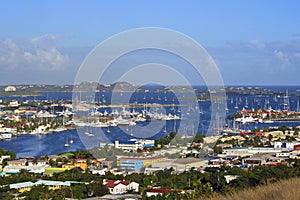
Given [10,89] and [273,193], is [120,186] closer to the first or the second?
[273,193]

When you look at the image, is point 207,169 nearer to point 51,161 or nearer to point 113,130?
point 51,161

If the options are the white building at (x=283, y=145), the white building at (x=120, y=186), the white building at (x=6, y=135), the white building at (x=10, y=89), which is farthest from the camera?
the white building at (x=10, y=89)

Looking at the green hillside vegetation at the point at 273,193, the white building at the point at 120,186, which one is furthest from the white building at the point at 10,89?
the green hillside vegetation at the point at 273,193

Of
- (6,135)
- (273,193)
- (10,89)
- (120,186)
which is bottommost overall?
(6,135)

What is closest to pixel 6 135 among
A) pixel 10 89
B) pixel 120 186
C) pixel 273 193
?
pixel 120 186

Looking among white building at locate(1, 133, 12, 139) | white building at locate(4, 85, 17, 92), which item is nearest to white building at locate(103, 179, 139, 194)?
white building at locate(1, 133, 12, 139)

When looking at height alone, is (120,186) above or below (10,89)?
below

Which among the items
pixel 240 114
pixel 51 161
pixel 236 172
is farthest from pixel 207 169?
pixel 240 114

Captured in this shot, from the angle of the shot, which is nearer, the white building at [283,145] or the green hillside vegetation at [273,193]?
the green hillside vegetation at [273,193]

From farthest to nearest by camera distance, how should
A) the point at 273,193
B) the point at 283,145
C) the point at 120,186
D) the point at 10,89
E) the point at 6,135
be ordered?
1. the point at 10,89
2. the point at 6,135
3. the point at 283,145
4. the point at 120,186
5. the point at 273,193

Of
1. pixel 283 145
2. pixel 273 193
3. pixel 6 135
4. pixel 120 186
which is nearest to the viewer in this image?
pixel 273 193

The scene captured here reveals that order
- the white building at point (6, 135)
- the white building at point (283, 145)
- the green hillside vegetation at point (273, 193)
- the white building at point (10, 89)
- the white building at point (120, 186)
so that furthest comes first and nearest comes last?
the white building at point (10, 89) < the white building at point (6, 135) < the white building at point (283, 145) < the white building at point (120, 186) < the green hillside vegetation at point (273, 193)

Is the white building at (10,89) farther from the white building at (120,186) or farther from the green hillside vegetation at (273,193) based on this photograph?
the green hillside vegetation at (273,193)
